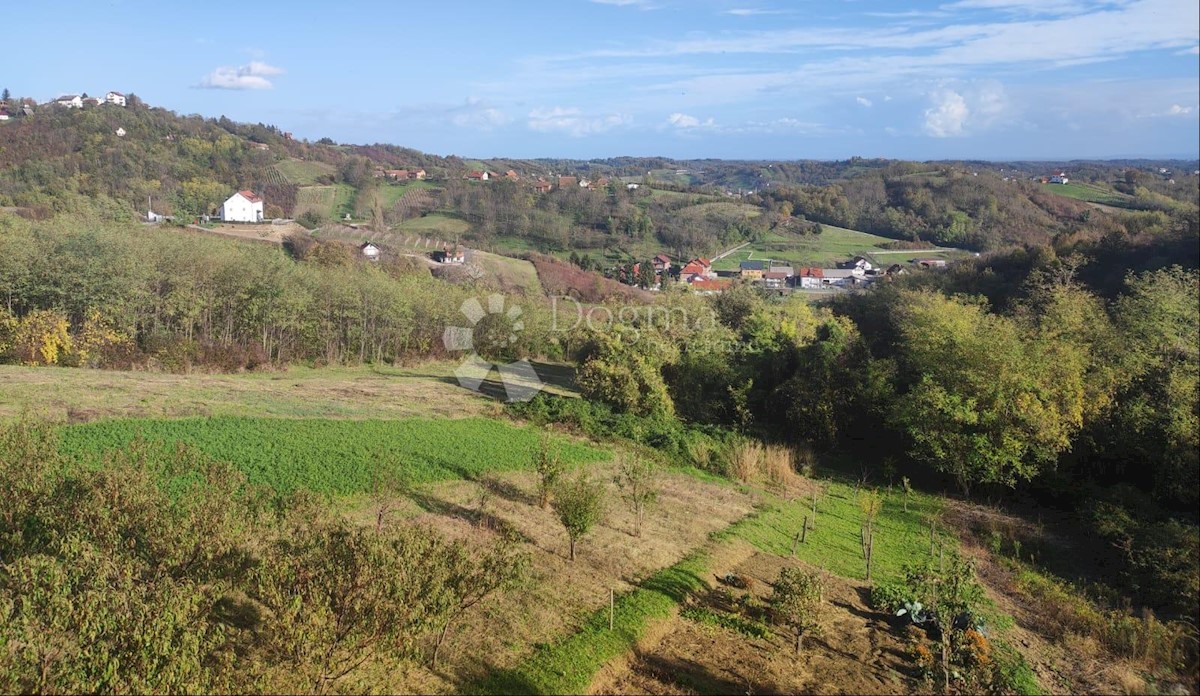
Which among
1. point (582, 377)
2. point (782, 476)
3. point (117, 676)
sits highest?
point (117, 676)

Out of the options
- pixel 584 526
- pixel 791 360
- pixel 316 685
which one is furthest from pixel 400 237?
pixel 316 685

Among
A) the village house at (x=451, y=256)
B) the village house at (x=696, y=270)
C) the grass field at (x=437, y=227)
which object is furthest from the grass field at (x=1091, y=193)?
the grass field at (x=437, y=227)

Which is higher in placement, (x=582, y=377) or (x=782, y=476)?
(x=582, y=377)

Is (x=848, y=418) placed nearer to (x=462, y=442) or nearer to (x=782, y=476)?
(x=782, y=476)

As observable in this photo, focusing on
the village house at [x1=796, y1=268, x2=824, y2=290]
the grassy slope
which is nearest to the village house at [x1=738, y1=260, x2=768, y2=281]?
the village house at [x1=796, y1=268, x2=824, y2=290]

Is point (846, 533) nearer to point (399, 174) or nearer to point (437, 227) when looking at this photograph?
point (437, 227)

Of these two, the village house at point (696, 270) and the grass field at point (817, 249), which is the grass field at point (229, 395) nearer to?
the village house at point (696, 270)
